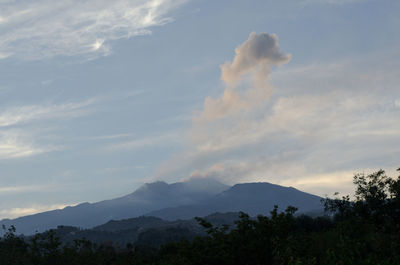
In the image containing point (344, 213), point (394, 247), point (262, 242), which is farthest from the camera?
point (344, 213)

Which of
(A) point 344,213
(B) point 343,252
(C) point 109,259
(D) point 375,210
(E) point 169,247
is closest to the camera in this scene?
(B) point 343,252

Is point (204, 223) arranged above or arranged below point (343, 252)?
above

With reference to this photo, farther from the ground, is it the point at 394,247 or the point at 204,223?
the point at 204,223

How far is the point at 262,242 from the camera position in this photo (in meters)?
28.4

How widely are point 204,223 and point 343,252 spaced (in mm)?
10038

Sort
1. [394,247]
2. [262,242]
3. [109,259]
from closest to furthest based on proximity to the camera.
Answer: [394,247]
[262,242]
[109,259]

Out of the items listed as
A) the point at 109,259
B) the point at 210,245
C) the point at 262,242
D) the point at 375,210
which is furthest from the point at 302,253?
the point at 375,210

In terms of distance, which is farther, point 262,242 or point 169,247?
point 169,247

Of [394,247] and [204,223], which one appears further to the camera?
[204,223]

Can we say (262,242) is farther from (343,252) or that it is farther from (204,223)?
(343,252)

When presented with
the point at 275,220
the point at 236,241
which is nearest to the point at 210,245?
the point at 236,241

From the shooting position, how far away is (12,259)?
43969mm

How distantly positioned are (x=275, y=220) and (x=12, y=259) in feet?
88.3

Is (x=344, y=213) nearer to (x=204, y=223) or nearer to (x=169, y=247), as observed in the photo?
(x=169, y=247)
